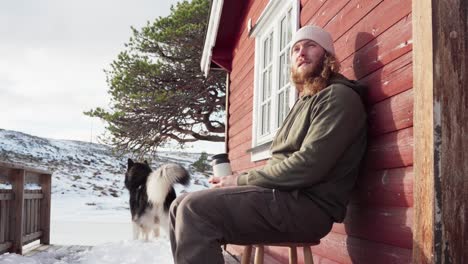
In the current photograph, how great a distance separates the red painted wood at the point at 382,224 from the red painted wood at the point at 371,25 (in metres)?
0.75

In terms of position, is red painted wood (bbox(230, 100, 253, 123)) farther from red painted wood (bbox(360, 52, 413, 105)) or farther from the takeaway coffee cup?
red painted wood (bbox(360, 52, 413, 105))

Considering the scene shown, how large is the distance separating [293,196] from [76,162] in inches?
853

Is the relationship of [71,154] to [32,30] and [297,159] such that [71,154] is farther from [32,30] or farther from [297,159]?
[297,159]

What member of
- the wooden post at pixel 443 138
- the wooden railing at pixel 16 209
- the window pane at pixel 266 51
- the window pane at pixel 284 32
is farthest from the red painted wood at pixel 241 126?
the wooden post at pixel 443 138

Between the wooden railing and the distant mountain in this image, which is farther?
the distant mountain

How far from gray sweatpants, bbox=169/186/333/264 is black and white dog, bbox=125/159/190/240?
4.23 meters

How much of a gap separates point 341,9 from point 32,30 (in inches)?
598

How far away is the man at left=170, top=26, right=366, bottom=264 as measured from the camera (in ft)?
6.38

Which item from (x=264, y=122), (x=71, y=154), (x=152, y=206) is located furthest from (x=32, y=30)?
(x=264, y=122)

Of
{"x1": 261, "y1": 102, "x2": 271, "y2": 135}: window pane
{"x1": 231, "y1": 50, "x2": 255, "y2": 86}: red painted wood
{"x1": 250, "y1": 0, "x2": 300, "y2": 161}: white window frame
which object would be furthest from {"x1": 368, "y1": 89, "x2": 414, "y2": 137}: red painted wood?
{"x1": 231, "y1": 50, "x2": 255, "y2": 86}: red painted wood

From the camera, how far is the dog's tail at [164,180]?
6.23 m

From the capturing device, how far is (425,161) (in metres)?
1.59

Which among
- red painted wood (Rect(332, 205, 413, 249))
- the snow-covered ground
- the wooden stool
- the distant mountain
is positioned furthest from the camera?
the distant mountain

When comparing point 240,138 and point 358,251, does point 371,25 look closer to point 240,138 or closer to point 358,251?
point 358,251
